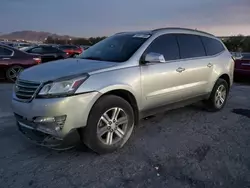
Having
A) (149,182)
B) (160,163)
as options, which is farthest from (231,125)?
(149,182)

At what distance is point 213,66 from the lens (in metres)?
5.46

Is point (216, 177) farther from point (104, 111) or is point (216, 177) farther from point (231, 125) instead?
point (231, 125)

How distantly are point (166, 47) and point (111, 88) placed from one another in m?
1.53

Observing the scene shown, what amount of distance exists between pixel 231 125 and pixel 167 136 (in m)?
1.43

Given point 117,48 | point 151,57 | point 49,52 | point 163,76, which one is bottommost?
point 49,52

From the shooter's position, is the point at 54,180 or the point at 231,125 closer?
the point at 54,180

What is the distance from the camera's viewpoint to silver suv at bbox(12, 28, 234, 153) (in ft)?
10.5

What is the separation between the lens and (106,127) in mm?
3584

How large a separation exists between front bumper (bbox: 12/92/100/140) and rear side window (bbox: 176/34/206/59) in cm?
222

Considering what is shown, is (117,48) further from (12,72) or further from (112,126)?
(12,72)

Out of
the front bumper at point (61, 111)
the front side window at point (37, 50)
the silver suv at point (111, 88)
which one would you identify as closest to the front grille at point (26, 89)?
the silver suv at point (111, 88)

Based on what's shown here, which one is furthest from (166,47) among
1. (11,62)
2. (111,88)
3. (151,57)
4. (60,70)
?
(11,62)

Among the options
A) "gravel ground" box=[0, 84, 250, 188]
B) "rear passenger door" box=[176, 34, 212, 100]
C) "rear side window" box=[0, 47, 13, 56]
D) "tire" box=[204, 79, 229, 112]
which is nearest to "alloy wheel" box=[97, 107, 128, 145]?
"gravel ground" box=[0, 84, 250, 188]

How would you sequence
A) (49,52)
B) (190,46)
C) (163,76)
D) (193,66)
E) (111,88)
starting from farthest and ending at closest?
1. (49,52)
2. (190,46)
3. (193,66)
4. (163,76)
5. (111,88)
